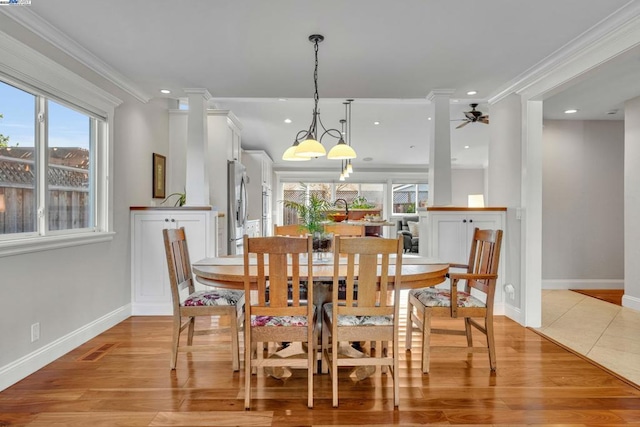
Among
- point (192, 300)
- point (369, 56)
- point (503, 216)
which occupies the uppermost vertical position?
point (369, 56)

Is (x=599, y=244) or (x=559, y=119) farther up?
(x=559, y=119)

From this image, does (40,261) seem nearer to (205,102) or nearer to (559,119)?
(205,102)

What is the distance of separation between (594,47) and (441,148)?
1.54 meters

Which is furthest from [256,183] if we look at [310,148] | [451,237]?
[310,148]

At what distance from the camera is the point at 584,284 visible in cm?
527

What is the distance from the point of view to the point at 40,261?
258cm

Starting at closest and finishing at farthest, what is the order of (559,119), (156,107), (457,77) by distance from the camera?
(457,77) → (156,107) → (559,119)

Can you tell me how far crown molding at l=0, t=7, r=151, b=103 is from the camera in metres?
2.38

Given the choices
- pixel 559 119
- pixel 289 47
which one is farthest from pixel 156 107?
pixel 559 119

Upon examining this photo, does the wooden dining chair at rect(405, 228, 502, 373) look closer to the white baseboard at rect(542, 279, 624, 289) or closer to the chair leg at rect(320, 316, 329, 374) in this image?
the chair leg at rect(320, 316, 329, 374)

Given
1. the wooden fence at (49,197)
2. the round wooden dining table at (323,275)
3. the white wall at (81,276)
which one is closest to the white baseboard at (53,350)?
the white wall at (81,276)

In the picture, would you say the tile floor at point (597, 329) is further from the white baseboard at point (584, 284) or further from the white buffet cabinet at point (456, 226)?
the white buffet cabinet at point (456, 226)

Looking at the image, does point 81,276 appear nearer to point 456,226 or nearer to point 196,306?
point 196,306

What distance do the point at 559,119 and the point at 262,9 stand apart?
4.61 m
